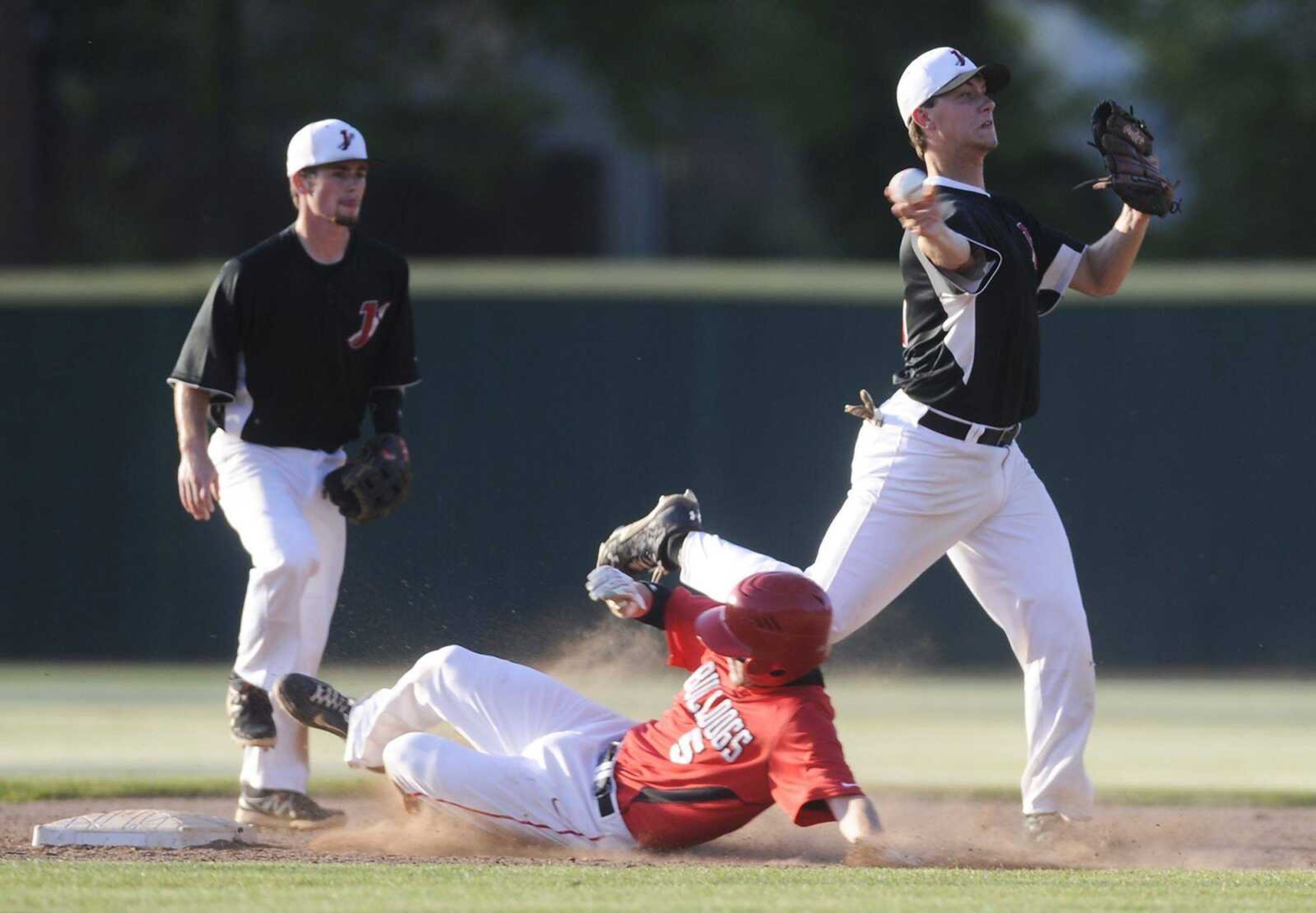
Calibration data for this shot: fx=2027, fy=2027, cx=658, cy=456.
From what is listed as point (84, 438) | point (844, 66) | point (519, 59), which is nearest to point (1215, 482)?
point (84, 438)

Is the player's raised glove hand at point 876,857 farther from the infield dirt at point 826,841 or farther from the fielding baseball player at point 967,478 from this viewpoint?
the fielding baseball player at point 967,478

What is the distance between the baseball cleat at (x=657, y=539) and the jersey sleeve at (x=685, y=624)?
0.22 m

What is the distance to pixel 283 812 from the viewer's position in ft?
20.9

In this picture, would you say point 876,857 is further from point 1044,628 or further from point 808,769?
point 1044,628

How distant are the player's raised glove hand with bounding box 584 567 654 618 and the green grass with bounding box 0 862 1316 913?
690 millimetres

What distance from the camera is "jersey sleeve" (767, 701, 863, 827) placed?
4.98 m

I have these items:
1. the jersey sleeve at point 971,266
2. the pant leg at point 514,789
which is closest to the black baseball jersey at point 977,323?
the jersey sleeve at point 971,266

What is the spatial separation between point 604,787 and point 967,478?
4.28 ft

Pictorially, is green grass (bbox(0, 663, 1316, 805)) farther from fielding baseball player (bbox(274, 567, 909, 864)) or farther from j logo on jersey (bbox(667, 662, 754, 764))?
j logo on jersey (bbox(667, 662, 754, 764))

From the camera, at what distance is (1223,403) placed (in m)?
10.9

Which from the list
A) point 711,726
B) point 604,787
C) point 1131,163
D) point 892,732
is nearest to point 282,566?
point 604,787

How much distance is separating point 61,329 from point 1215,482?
645 cm

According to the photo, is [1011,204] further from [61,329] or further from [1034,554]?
[61,329]

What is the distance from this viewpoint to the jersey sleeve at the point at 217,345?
20.9 feet
